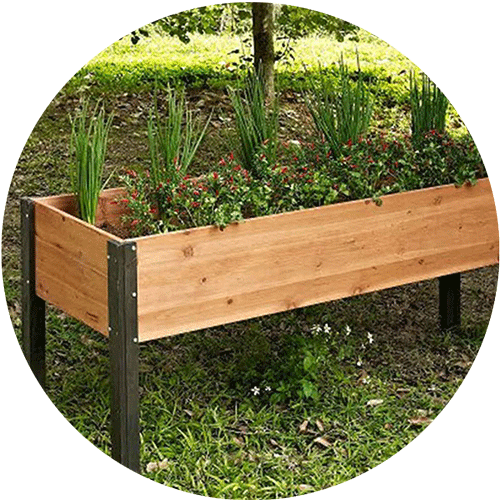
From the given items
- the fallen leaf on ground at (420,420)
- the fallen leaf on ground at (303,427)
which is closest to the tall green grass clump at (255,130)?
the fallen leaf on ground at (303,427)

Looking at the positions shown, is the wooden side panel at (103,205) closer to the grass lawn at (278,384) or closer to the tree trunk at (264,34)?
the grass lawn at (278,384)

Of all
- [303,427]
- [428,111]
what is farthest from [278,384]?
[428,111]

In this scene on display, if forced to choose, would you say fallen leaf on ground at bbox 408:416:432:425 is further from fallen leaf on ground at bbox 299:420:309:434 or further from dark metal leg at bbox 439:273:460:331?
dark metal leg at bbox 439:273:460:331

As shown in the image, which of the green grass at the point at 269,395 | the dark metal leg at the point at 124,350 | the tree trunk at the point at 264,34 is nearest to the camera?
the dark metal leg at the point at 124,350

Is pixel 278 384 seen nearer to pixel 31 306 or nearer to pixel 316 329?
pixel 316 329

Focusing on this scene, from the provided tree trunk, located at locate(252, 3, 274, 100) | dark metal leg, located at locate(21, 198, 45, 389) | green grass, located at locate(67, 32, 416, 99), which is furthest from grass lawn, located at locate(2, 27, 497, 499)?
green grass, located at locate(67, 32, 416, 99)

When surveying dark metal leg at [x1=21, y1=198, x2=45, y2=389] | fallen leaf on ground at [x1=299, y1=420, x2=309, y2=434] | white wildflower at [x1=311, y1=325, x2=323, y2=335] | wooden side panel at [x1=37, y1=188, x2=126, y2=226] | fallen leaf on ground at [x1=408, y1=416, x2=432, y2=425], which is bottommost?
fallen leaf on ground at [x1=408, y1=416, x2=432, y2=425]

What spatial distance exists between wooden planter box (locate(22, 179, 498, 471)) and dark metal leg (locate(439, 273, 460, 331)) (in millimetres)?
394

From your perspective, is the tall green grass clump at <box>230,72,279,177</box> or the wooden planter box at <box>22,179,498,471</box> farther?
the tall green grass clump at <box>230,72,279,177</box>

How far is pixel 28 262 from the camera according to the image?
152 inches

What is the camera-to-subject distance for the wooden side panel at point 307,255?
3.38 meters

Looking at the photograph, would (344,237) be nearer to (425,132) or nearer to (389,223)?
(389,223)

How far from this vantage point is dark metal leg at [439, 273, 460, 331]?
4.66 metres

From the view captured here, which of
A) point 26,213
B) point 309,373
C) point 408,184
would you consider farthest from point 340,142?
point 26,213
